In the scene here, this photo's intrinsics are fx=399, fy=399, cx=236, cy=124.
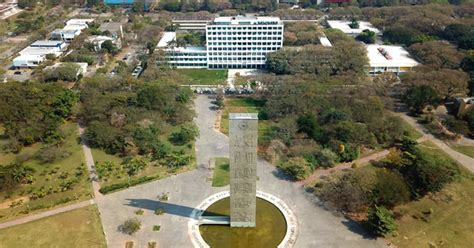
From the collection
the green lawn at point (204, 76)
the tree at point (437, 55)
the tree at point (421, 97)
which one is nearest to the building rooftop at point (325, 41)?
the tree at point (437, 55)

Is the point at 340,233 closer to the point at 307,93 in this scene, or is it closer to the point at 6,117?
the point at 307,93

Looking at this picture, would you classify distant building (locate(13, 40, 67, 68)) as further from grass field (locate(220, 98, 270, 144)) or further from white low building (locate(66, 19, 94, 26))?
grass field (locate(220, 98, 270, 144))

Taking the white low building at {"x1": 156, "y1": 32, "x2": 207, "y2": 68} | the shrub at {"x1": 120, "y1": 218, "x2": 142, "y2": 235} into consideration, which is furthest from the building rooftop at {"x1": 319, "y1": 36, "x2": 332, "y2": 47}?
the shrub at {"x1": 120, "y1": 218, "x2": 142, "y2": 235}

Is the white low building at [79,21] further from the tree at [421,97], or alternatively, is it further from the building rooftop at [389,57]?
the tree at [421,97]

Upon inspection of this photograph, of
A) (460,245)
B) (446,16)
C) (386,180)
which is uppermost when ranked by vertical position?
(446,16)

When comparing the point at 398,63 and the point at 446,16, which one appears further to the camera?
the point at 446,16

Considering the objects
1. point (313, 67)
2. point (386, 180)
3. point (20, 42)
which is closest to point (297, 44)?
point (313, 67)
